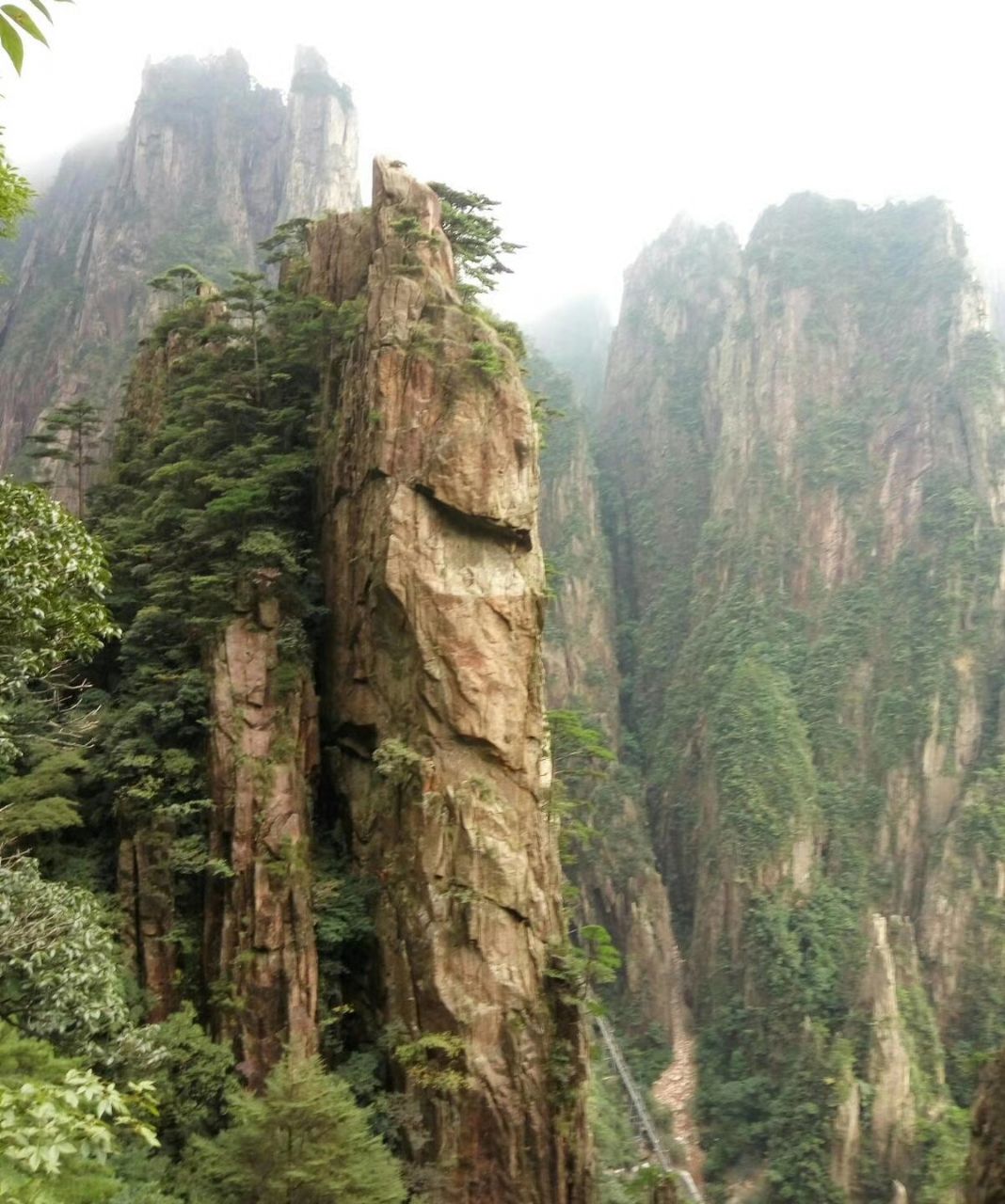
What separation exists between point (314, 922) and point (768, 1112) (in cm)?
2736

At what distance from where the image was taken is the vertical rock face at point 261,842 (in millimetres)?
14266

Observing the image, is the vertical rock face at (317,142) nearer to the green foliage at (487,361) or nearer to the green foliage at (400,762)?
the green foliage at (487,361)

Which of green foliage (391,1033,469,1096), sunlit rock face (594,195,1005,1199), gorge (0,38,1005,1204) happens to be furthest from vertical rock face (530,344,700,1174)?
green foliage (391,1033,469,1096)

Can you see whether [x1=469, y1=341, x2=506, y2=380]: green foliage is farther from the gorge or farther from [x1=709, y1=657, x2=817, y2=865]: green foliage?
[x1=709, y1=657, x2=817, y2=865]: green foliage

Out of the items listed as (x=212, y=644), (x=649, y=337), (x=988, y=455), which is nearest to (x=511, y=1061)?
(x=212, y=644)

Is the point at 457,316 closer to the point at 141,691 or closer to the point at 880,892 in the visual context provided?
the point at 141,691

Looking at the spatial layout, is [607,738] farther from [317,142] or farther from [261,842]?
[317,142]

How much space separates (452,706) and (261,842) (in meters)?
3.99

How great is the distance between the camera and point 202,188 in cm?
6272

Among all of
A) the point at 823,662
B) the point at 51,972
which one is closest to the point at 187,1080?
the point at 51,972

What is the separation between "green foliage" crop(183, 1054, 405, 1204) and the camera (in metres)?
10.6

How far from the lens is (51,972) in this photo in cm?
945

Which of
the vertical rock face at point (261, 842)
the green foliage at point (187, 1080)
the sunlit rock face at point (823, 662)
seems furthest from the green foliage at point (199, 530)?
the sunlit rock face at point (823, 662)

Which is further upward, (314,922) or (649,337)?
(649,337)
